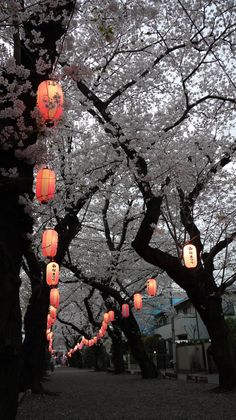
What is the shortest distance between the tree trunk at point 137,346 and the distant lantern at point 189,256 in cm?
948

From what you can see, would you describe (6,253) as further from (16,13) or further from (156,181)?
(156,181)

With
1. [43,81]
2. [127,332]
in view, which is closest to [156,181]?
[43,81]

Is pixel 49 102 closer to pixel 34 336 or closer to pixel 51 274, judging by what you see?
pixel 51 274

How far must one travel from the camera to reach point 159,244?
67.9 feet

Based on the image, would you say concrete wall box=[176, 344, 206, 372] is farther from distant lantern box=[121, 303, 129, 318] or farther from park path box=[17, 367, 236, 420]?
park path box=[17, 367, 236, 420]

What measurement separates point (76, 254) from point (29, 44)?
16.5 meters

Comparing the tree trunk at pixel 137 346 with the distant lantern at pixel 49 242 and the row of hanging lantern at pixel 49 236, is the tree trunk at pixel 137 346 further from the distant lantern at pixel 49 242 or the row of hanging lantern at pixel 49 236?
the distant lantern at pixel 49 242

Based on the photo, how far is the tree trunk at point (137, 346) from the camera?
64.1ft

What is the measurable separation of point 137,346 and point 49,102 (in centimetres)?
1642

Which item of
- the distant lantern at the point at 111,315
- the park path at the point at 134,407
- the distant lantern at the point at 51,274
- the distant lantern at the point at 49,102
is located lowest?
the park path at the point at 134,407

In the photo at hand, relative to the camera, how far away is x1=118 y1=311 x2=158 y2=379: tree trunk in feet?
64.1

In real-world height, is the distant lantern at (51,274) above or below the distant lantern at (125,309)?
above

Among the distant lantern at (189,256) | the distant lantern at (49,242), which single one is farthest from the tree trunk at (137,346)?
the distant lantern at (49,242)

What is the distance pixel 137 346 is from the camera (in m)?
19.5
